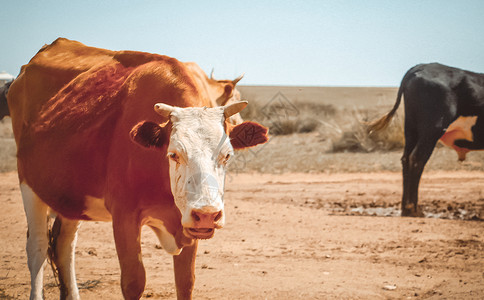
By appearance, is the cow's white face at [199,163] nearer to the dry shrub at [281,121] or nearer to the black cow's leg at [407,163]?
the black cow's leg at [407,163]

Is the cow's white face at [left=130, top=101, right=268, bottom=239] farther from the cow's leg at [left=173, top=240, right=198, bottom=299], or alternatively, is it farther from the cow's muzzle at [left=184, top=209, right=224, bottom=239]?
the cow's leg at [left=173, top=240, right=198, bottom=299]

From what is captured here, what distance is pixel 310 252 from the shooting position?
687 centimetres

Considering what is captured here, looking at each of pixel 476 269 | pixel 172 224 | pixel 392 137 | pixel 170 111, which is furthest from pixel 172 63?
pixel 392 137

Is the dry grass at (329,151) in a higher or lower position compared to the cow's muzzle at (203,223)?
lower

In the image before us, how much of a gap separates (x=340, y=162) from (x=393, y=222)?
644 cm

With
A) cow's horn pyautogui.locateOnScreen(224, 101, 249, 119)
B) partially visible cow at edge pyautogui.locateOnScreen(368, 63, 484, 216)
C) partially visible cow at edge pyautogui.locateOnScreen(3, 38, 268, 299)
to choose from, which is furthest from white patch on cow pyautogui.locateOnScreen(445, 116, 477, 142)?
cow's horn pyautogui.locateOnScreen(224, 101, 249, 119)

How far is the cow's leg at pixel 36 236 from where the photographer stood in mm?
4742

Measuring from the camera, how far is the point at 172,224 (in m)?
3.71

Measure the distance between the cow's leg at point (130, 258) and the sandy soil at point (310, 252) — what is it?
59.4 inches

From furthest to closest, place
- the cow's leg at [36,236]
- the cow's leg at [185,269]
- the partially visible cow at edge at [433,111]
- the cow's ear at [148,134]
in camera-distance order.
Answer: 1. the partially visible cow at edge at [433,111]
2. the cow's leg at [36,236]
3. the cow's leg at [185,269]
4. the cow's ear at [148,134]

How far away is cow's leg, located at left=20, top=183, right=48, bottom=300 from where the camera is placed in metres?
4.74

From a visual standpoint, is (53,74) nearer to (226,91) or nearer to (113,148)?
(113,148)

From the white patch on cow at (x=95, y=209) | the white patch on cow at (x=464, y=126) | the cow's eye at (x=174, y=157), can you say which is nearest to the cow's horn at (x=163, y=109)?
the cow's eye at (x=174, y=157)

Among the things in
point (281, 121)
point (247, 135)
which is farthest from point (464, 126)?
point (281, 121)
